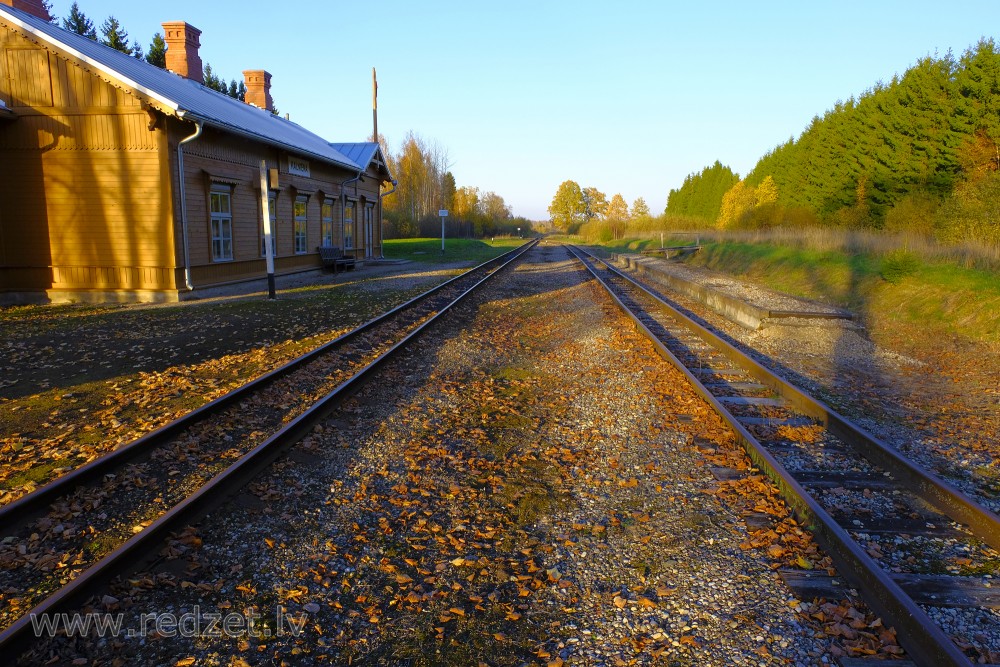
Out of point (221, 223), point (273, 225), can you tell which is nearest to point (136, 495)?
point (221, 223)

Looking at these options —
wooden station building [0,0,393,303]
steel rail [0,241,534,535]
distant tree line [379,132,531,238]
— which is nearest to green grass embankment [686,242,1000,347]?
steel rail [0,241,534,535]

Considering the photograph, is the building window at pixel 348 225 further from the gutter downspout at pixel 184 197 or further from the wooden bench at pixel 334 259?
the gutter downspout at pixel 184 197

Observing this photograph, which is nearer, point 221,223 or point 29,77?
point 29,77

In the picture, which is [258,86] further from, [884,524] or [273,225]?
[884,524]

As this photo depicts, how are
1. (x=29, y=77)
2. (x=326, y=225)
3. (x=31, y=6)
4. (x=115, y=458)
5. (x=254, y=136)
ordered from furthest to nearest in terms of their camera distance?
(x=326, y=225), (x=31, y=6), (x=254, y=136), (x=29, y=77), (x=115, y=458)

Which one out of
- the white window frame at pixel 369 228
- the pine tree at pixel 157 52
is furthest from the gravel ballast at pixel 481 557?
the pine tree at pixel 157 52

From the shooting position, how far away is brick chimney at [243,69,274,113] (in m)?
28.0

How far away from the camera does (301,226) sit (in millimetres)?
21531

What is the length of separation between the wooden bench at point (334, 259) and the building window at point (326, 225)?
0.39m

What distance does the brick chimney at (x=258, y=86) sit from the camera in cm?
2803

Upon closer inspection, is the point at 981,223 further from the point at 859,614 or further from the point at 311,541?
the point at 311,541

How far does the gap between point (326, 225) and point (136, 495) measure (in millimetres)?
20921

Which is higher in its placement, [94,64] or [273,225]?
[94,64]
